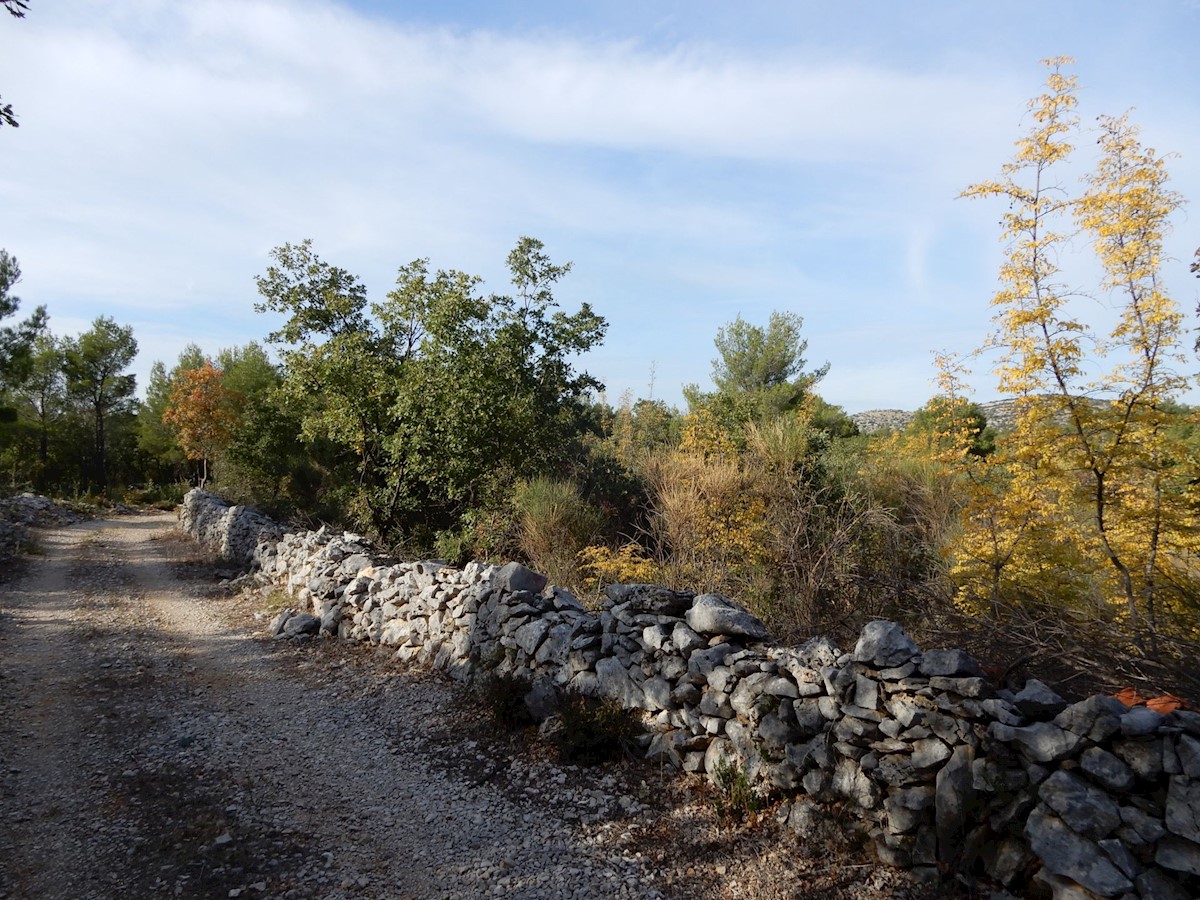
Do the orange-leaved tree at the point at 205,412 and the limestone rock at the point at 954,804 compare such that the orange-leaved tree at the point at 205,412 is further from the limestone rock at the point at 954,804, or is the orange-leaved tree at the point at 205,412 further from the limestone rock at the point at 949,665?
the limestone rock at the point at 954,804

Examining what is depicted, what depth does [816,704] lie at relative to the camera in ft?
14.7

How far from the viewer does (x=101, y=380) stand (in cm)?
3428

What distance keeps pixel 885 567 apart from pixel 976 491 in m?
1.35

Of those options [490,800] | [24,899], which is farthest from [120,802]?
[490,800]

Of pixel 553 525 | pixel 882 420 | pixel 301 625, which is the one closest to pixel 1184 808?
pixel 553 525

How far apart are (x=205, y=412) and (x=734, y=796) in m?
27.0

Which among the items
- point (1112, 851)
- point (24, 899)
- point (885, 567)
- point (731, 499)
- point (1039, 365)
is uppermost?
point (1039, 365)

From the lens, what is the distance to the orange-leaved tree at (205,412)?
85.3 feet

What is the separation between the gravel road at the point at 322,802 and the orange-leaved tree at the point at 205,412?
2003 centimetres

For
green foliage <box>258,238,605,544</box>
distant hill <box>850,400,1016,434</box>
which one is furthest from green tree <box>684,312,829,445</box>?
green foliage <box>258,238,605,544</box>

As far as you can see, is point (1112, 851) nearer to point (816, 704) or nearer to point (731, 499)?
point (816, 704)

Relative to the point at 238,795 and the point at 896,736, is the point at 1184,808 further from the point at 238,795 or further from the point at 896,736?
the point at 238,795

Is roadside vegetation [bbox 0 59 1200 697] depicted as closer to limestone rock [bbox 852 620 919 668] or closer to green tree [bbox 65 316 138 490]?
limestone rock [bbox 852 620 919 668]

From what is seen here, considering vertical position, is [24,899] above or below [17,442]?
below
